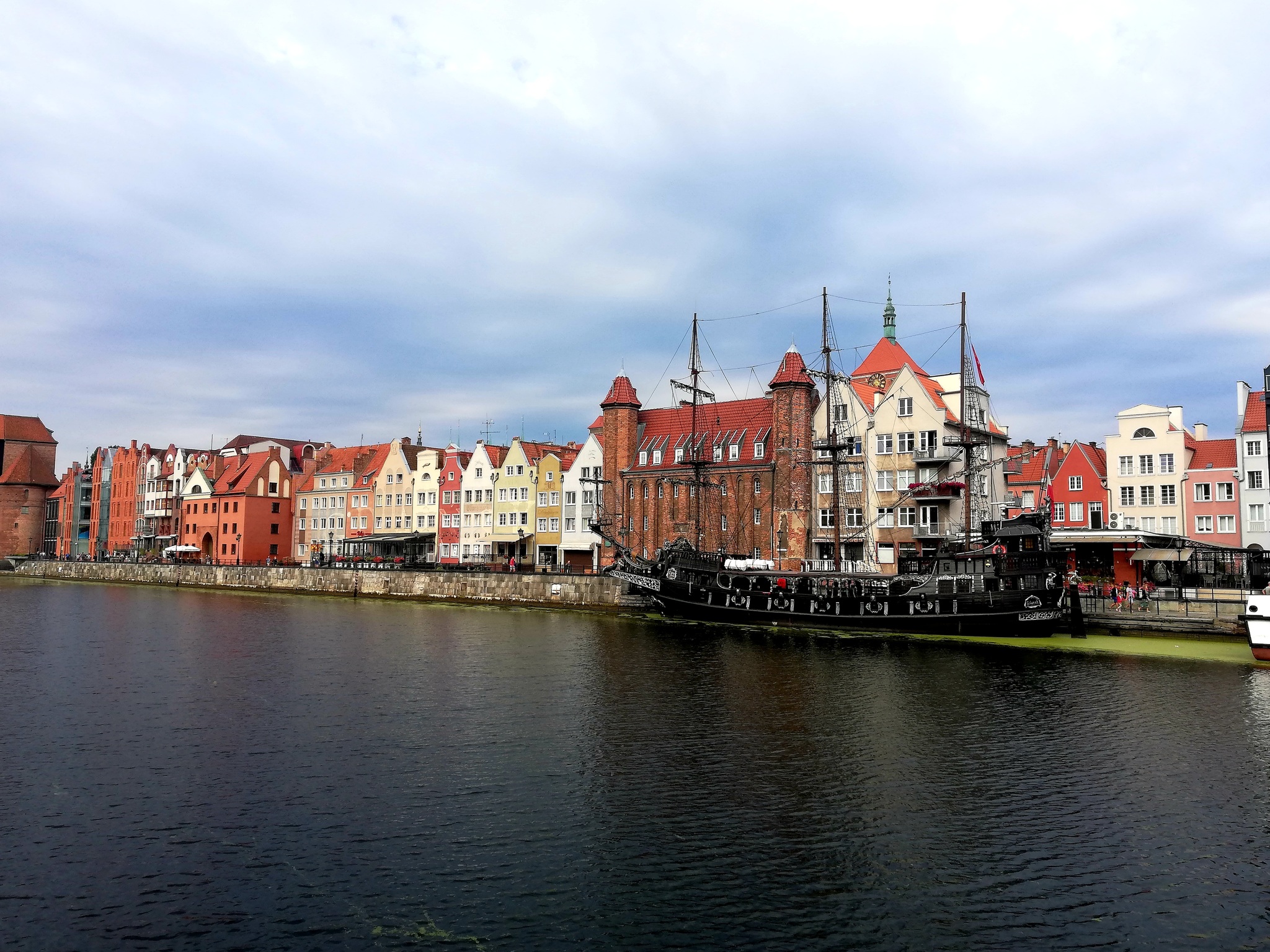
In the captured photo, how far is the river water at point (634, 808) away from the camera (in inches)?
665

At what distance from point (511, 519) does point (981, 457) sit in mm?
49345

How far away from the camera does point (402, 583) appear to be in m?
88.8

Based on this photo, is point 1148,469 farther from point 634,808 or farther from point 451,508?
point 451,508

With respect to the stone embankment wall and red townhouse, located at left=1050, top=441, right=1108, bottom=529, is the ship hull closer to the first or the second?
the stone embankment wall

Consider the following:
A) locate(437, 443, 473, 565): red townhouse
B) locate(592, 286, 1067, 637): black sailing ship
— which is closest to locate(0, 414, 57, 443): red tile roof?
locate(437, 443, 473, 565): red townhouse

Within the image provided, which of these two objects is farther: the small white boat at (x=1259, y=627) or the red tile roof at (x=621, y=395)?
the red tile roof at (x=621, y=395)

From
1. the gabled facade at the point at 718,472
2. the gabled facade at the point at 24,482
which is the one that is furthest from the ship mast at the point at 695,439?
the gabled facade at the point at 24,482

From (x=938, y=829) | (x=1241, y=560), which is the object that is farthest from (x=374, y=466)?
(x=938, y=829)

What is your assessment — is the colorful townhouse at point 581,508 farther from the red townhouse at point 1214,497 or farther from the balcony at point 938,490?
the red townhouse at point 1214,497

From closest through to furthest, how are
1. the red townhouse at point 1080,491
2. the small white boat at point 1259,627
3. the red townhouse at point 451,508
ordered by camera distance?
1. the small white boat at point 1259,627
2. the red townhouse at point 1080,491
3. the red townhouse at point 451,508

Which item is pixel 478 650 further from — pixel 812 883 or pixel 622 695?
pixel 812 883

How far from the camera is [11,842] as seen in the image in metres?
20.5

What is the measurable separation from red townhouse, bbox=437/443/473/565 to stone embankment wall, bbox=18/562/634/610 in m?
13.1

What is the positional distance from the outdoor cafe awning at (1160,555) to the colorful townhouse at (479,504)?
63157 millimetres
